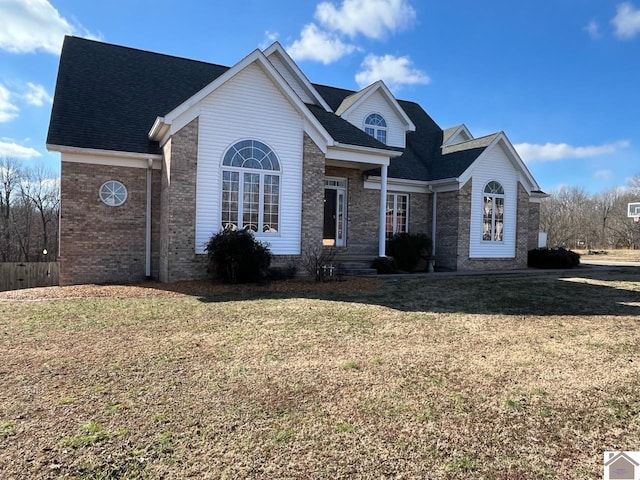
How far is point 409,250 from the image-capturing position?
633 inches

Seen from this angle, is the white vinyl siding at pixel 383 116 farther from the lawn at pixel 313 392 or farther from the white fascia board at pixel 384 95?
the lawn at pixel 313 392

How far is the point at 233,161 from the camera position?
12312 millimetres

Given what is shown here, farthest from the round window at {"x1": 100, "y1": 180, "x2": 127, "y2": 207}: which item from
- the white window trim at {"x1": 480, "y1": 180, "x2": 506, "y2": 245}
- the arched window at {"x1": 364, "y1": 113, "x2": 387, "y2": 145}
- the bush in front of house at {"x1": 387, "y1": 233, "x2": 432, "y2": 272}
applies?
the white window trim at {"x1": 480, "y1": 180, "x2": 506, "y2": 245}

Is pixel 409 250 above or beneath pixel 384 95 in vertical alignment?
beneath

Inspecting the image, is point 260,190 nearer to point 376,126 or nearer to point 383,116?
point 376,126

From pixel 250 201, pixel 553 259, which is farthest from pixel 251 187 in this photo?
pixel 553 259

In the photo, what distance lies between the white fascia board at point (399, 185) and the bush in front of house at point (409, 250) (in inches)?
86.7

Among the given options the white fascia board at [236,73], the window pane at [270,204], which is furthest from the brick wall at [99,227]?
the window pane at [270,204]

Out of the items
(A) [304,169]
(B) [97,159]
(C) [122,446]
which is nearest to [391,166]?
(A) [304,169]

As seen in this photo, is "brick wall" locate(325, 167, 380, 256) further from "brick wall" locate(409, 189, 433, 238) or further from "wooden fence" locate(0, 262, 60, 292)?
"wooden fence" locate(0, 262, 60, 292)

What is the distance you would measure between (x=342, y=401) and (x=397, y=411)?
0.54 meters

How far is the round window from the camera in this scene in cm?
1240

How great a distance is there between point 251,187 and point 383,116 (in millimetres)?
9151

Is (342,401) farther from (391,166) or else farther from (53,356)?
(391,166)
